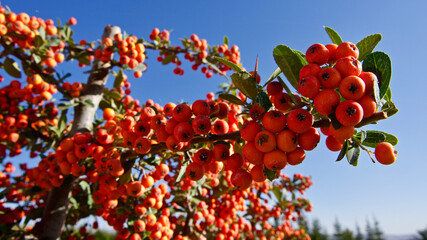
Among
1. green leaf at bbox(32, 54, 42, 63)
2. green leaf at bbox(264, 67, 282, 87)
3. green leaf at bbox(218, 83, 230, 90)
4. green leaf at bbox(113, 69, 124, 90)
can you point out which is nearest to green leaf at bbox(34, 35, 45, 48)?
green leaf at bbox(32, 54, 42, 63)

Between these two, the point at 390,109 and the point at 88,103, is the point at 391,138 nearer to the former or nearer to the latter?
the point at 390,109

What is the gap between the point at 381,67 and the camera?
132 cm

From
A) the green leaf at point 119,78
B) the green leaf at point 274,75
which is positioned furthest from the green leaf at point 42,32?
the green leaf at point 274,75

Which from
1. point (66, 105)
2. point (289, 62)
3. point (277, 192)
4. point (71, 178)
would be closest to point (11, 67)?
point (66, 105)

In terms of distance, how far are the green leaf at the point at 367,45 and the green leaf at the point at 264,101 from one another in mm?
643

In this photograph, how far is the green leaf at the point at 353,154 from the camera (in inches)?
55.3

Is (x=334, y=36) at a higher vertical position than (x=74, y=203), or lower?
higher

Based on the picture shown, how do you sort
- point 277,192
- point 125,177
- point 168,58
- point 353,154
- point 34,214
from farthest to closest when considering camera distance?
point 277,192 < point 168,58 < point 34,214 < point 125,177 < point 353,154

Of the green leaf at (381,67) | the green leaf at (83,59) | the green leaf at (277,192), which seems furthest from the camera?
the green leaf at (277,192)

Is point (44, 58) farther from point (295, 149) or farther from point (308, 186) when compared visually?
Result: point (308, 186)

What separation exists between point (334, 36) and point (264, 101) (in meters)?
0.67

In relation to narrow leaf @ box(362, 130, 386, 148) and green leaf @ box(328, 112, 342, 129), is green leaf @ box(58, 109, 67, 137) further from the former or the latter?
narrow leaf @ box(362, 130, 386, 148)

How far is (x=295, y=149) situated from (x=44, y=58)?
4720 millimetres

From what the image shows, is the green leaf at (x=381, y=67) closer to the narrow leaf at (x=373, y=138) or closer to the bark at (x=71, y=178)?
the narrow leaf at (x=373, y=138)
